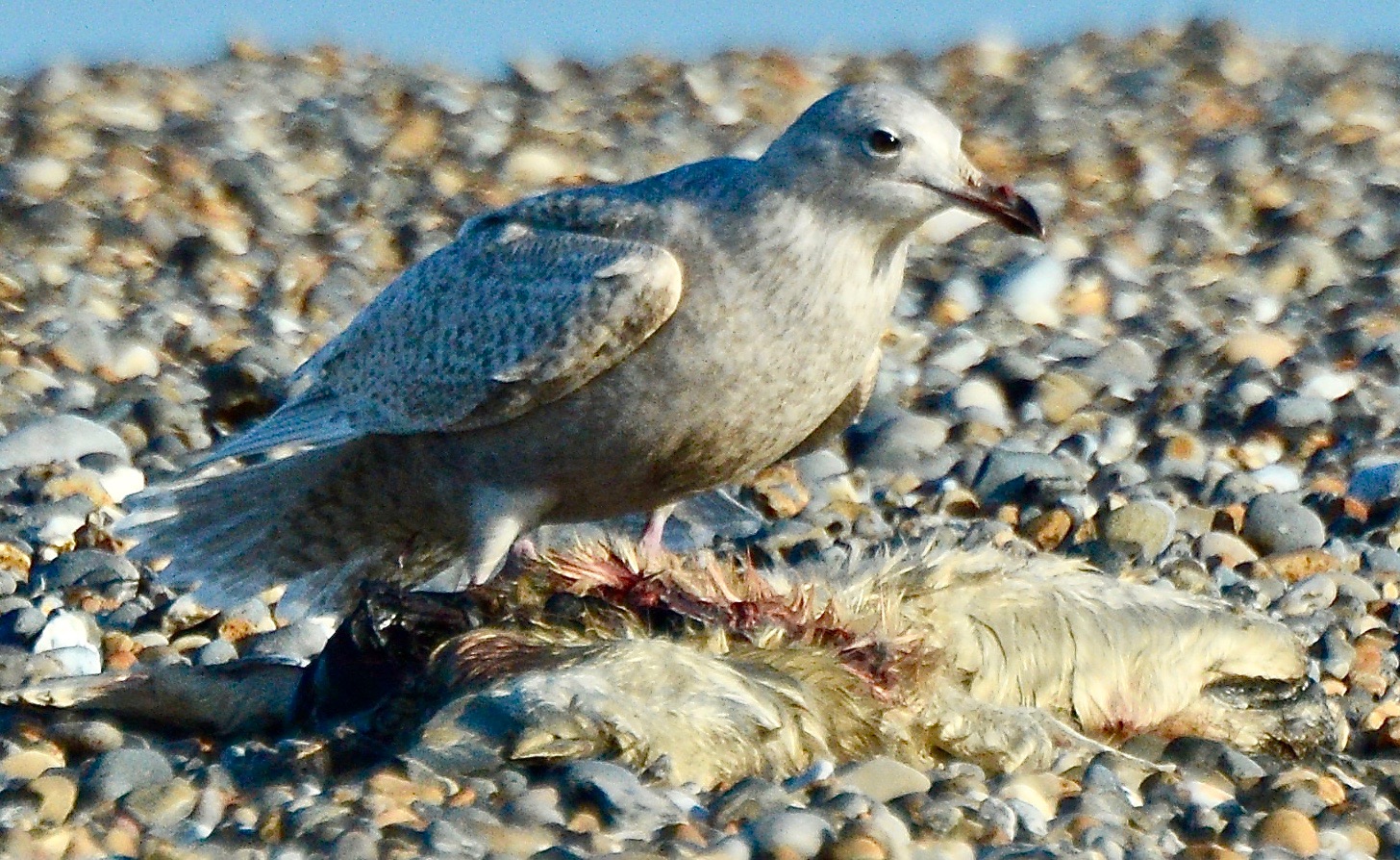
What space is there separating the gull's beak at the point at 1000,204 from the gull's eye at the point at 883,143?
145 mm

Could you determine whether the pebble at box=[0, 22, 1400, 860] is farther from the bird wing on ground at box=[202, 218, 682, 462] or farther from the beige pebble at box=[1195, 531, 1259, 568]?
the bird wing on ground at box=[202, 218, 682, 462]

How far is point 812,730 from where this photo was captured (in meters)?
4.46

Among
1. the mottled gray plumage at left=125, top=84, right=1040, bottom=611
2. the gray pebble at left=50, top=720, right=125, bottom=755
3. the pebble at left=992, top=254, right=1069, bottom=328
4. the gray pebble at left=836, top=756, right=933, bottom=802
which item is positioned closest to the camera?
the gray pebble at left=836, top=756, right=933, bottom=802

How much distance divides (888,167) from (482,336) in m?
1.02

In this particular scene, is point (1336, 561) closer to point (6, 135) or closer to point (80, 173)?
point (80, 173)

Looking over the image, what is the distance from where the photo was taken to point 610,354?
5406mm

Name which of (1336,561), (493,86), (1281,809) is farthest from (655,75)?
(1281,809)

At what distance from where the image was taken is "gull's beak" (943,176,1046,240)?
5387 millimetres

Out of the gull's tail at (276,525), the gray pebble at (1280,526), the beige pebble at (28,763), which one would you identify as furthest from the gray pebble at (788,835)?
the gray pebble at (1280,526)

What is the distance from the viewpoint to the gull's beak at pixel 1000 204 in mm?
5387

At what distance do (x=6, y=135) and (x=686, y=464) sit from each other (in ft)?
20.8

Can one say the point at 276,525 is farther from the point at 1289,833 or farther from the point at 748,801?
the point at 1289,833

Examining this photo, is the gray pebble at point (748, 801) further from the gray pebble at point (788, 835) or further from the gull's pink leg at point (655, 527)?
the gull's pink leg at point (655, 527)

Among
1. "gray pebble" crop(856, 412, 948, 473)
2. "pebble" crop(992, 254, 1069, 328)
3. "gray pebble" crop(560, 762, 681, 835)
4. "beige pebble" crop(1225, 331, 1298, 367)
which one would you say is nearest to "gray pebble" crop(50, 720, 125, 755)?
"gray pebble" crop(560, 762, 681, 835)
